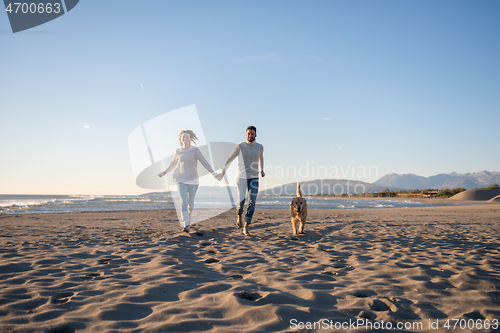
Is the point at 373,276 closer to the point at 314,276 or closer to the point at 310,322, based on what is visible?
the point at 314,276

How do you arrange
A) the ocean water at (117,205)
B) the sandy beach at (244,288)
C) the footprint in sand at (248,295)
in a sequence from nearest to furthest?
the sandy beach at (244,288) < the footprint in sand at (248,295) < the ocean water at (117,205)

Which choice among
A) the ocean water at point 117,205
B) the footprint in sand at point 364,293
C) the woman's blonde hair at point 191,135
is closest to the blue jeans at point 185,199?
the woman's blonde hair at point 191,135

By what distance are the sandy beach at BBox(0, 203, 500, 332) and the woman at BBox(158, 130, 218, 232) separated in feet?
4.39

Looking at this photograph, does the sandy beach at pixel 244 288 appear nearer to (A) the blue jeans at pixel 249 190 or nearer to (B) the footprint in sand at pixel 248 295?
(B) the footprint in sand at pixel 248 295

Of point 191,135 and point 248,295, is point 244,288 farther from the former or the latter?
point 191,135

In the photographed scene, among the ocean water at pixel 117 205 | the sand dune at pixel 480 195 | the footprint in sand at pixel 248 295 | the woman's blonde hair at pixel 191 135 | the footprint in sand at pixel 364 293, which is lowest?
the sand dune at pixel 480 195

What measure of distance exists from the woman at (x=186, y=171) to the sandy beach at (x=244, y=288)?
4.39 feet

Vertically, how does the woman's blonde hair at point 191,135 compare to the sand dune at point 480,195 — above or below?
above

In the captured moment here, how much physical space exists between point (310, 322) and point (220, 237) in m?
4.07

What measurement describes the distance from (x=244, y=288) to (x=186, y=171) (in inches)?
156

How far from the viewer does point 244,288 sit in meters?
2.52

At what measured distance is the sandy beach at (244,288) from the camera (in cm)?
185

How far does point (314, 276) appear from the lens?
296 cm

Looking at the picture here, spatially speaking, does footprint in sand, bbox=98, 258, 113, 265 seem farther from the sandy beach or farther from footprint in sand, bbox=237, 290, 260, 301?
footprint in sand, bbox=237, 290, 260, 301
